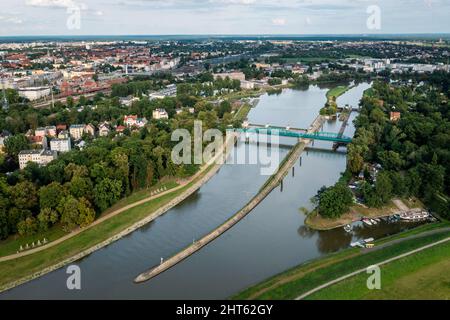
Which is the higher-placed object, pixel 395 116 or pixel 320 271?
pixel 395 116

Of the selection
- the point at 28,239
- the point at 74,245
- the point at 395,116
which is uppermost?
the point at 395,116

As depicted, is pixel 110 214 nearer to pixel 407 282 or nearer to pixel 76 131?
pixel 407 282

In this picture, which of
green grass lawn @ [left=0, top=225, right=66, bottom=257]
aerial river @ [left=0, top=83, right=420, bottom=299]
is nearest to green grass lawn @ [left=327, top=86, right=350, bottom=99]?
aerial river @ [left=0, top=83, right=420, bottom=299]

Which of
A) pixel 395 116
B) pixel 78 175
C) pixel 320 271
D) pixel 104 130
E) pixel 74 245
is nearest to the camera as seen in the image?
pixel 320 271

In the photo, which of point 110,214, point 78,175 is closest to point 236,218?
point 110,214

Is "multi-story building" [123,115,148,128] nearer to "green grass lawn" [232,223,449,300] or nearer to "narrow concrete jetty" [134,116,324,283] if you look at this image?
"narrow concrete jetty" [134,116,324,283]

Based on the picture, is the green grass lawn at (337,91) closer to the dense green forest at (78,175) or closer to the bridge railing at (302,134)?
the bridge railing at (302,134)

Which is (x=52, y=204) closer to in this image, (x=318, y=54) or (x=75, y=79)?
(x=75, y=79)

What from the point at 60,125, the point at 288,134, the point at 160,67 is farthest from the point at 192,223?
the point at 160,67
